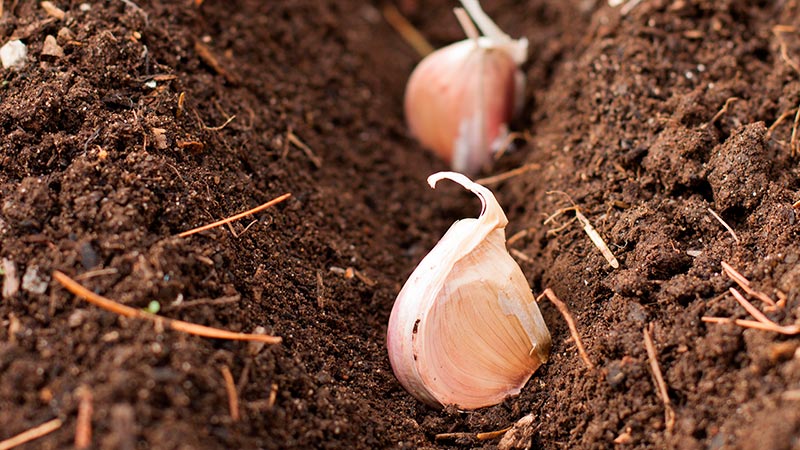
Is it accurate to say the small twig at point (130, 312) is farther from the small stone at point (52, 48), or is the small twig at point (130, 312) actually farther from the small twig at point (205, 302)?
the small stone at point (52, 48)

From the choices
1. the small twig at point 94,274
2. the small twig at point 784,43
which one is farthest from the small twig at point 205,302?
the small twig at point 784,43

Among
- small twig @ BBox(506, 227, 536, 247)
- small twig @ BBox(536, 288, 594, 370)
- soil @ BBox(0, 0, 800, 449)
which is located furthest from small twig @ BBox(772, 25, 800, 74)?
small twig @ BBox(536, 288, 594, 370)

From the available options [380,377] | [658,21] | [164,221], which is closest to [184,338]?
[164,221]

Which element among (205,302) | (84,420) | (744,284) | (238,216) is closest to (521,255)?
(744,284)

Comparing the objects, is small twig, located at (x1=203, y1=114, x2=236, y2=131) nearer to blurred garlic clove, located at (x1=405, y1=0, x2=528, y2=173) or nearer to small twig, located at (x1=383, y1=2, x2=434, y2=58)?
blurred garlic clove, located at (x1=405, y1=0, x2=528, y2=173)

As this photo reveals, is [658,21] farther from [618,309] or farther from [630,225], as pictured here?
[618,309]

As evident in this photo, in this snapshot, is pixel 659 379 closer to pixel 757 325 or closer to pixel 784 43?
Result: pixel 757 325
